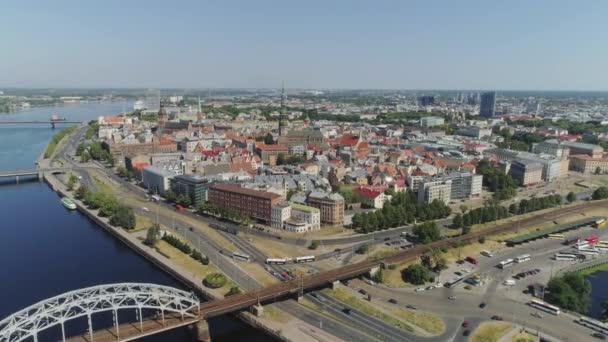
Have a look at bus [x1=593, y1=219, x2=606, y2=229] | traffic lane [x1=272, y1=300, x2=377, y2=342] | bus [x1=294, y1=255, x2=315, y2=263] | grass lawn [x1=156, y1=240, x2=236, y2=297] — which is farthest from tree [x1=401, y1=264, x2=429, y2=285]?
bus [x1=593, y1=219, x2=606, y2=229]

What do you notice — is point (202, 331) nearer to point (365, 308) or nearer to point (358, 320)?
point (358, 320)

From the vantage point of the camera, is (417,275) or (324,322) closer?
(324,322)

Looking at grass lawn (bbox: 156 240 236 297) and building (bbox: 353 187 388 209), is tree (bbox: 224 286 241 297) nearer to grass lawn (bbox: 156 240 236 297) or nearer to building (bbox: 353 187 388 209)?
grass lawn (bbox: 156 240 236 297)

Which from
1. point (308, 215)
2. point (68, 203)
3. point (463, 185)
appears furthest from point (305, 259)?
point (68, 203)

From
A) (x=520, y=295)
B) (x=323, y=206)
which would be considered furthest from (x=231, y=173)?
(x=520, y=295)

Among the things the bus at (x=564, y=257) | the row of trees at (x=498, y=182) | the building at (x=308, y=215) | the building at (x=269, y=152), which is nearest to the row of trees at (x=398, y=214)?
the building at (x=308, y=215)

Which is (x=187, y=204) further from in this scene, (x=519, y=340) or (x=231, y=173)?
(x=519, y=340)
